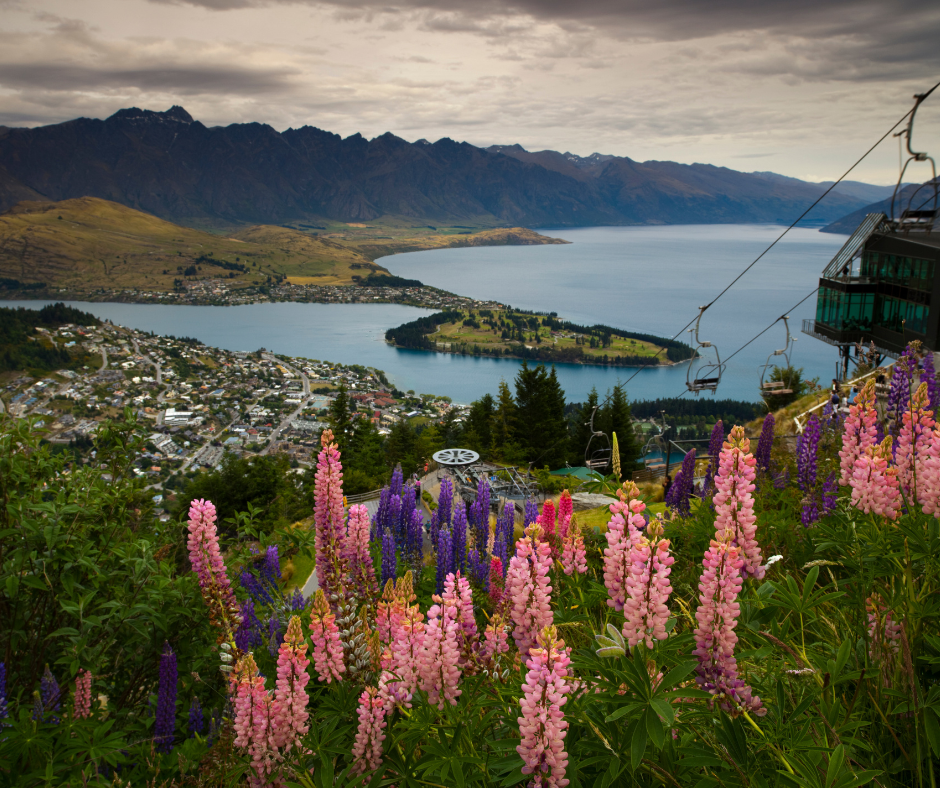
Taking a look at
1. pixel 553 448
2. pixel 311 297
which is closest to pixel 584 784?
pixel 553 448

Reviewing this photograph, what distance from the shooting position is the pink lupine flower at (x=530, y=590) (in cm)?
184

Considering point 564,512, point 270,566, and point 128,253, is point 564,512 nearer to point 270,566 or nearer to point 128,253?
point 270,566

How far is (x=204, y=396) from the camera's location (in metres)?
59.2

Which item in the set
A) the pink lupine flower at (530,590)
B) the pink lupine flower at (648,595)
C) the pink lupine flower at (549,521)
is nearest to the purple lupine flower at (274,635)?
the pink lupine flower at (530,590)

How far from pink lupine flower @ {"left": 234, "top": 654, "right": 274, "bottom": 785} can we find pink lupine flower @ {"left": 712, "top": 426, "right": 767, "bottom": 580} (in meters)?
1.57

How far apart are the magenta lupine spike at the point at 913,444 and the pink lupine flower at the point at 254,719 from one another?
2.55m

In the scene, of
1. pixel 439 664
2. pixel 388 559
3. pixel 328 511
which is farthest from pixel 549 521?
pixel 439 664

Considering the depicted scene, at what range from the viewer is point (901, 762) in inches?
65.2

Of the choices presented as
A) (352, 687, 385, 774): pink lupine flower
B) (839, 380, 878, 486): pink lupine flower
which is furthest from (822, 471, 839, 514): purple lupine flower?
(352, 687, 385, 774): pink lupine flower

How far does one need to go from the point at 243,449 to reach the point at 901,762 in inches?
1773

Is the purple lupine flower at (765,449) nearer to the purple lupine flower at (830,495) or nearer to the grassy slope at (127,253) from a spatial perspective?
the purple lupine flower at (830,495)

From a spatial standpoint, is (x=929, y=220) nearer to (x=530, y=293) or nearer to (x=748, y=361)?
(x=748, y=361)

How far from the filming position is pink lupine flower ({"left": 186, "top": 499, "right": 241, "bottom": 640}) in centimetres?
270

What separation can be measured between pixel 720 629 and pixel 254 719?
1464mm
